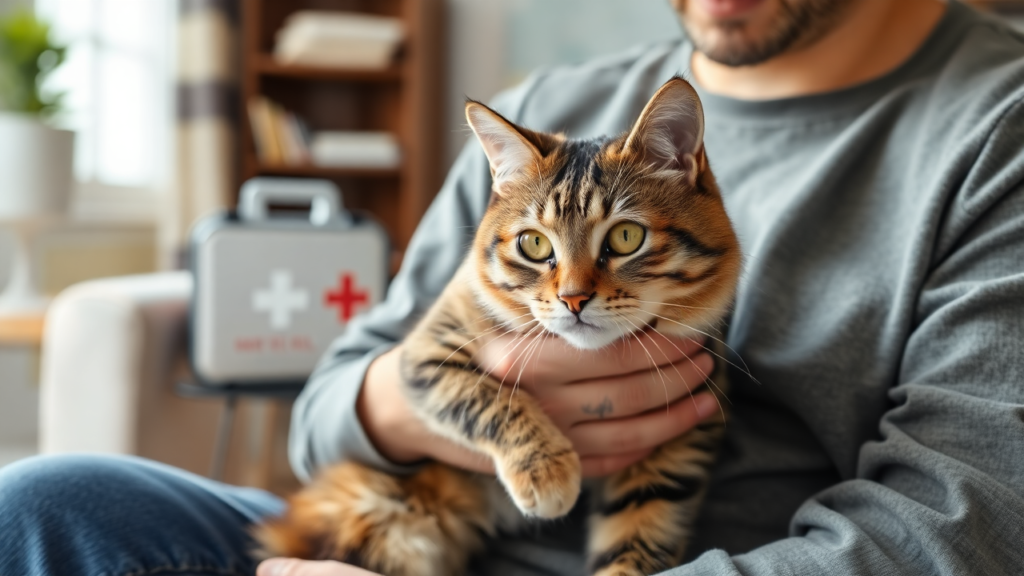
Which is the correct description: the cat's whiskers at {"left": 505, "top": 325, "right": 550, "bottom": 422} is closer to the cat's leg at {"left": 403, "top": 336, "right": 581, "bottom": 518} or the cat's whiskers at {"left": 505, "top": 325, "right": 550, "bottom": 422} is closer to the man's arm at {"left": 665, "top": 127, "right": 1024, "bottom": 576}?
the cat's leg at {"left": 403, "top": 336, "right": 581, "bottom": 518}

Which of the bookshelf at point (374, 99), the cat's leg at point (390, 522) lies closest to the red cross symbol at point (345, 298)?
the cat's leg at point (390, 522)

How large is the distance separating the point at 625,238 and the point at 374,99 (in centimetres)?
291

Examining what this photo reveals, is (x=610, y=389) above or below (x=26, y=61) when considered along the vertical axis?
below

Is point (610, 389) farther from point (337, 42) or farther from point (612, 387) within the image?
point (337, 42)

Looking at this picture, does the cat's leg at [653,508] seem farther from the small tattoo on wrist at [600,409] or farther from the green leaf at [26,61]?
the green leaf at [26,61]

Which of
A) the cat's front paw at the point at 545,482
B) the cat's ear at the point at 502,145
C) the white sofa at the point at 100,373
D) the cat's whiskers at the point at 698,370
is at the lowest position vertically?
the white sofa at the point at 100,373

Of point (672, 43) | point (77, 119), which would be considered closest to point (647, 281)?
point (672, 43)

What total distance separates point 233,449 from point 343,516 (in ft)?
3.87

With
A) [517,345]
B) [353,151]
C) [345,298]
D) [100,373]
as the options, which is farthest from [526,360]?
[353,151]

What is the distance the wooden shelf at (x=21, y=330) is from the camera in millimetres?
1681

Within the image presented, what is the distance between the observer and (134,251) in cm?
316

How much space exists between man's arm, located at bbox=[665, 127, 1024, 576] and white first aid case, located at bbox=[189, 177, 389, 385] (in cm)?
126

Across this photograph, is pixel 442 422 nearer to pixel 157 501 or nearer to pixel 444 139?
pixel 157 501

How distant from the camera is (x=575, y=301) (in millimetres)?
824
